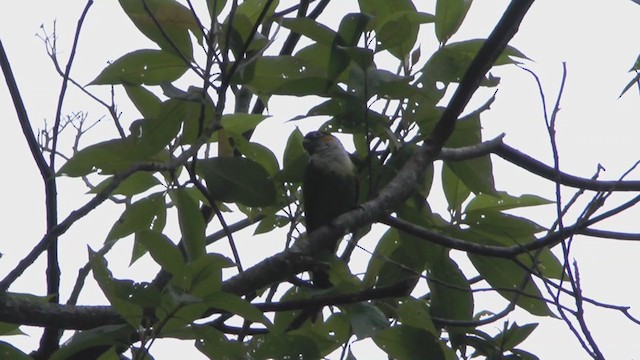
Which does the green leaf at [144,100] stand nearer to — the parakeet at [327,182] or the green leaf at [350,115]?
the green leaf at [350,115]

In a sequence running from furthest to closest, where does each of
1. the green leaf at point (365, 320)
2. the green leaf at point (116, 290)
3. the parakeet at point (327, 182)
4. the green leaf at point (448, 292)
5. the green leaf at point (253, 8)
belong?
the parakeet at point (327, 182) < the green leaf at point (253, 8) < the green leaf at point (448, 292) < the green leaf at point (365, 320) < the green leaf at point (116, 290)

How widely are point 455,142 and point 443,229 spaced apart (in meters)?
0.30

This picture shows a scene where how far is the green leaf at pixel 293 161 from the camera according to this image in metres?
2.76

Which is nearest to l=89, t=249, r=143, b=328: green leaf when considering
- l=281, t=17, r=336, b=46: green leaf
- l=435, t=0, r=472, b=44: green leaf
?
l=281, t=17, r=336, b=46: green leaf

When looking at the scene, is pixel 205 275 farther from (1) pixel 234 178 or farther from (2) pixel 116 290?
(1) pixel 234 178

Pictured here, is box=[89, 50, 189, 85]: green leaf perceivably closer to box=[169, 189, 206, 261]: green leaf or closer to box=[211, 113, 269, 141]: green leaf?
box=[211, 113, 269, 141]: green leaf

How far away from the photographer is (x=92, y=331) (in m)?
2.10

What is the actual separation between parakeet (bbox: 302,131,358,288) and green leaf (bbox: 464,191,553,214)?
0.63 m

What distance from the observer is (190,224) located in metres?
2.53

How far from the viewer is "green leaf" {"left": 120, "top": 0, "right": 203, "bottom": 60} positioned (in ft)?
8.35

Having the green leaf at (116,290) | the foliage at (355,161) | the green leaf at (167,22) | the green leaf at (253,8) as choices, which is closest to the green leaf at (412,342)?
the foliage at (355,161)

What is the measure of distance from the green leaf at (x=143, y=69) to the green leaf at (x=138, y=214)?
399 mm

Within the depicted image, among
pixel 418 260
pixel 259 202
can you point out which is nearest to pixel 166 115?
pixel 259 202

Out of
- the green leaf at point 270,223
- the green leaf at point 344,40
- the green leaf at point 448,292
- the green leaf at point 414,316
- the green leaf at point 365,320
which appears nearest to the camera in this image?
the green leaf at point 365,320
